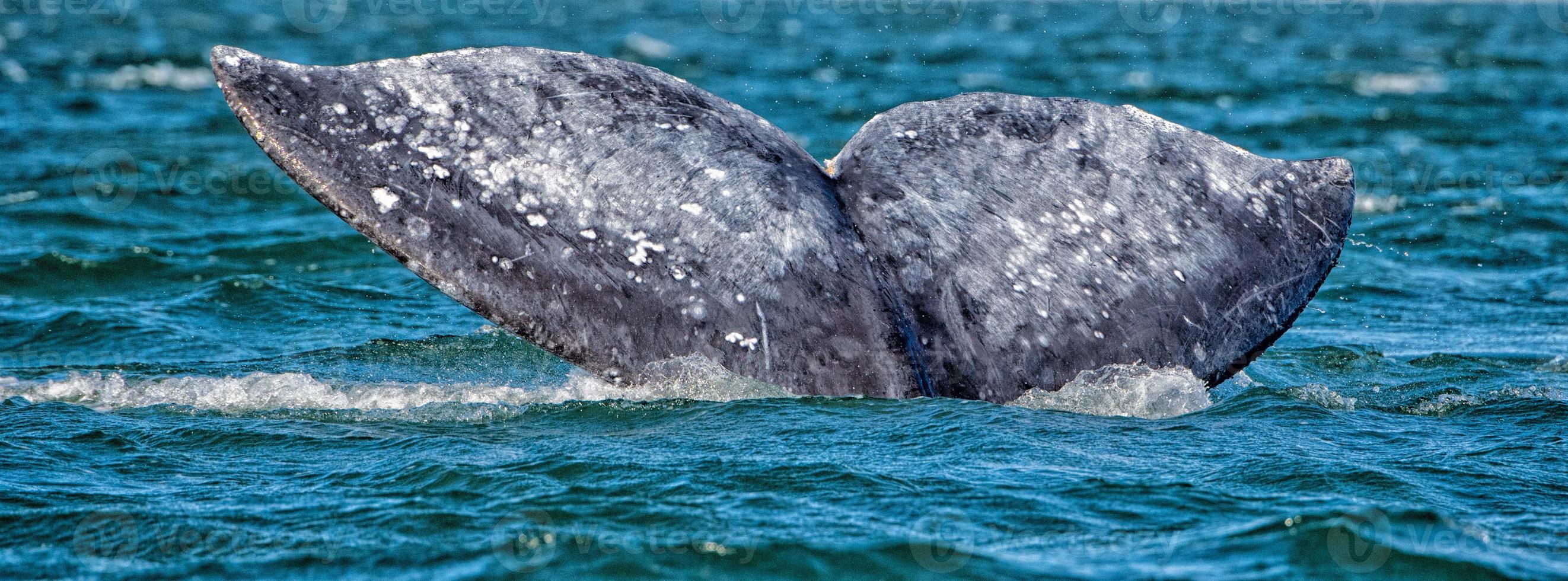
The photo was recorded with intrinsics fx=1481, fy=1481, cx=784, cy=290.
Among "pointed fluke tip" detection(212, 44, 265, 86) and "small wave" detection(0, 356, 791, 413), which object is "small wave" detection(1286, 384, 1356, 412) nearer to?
"small wave" detection(0, 356, 791, 413)

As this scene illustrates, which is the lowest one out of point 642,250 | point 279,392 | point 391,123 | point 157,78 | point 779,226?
point 157,78

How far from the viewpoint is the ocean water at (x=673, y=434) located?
13.8 feet

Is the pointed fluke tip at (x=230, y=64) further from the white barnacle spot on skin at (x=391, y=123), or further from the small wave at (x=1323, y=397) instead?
the small wave at (x=1323, y=397)

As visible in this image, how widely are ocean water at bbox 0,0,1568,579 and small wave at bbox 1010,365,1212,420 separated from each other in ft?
0.04

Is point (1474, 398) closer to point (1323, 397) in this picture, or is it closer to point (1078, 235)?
point (1323, 397)

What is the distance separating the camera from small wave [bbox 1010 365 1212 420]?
530 centimetres

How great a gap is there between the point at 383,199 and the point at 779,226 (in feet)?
4.41

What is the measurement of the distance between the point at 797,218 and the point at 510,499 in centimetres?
140

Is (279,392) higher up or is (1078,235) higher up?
(1078,235)

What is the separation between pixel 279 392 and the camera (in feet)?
20.0

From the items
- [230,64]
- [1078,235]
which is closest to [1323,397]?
[1078,235]

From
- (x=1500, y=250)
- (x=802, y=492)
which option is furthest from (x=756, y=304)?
(x=1500, y=250)

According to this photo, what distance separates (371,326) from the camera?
8.17 metres

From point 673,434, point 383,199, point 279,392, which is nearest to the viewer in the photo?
point 383,199
